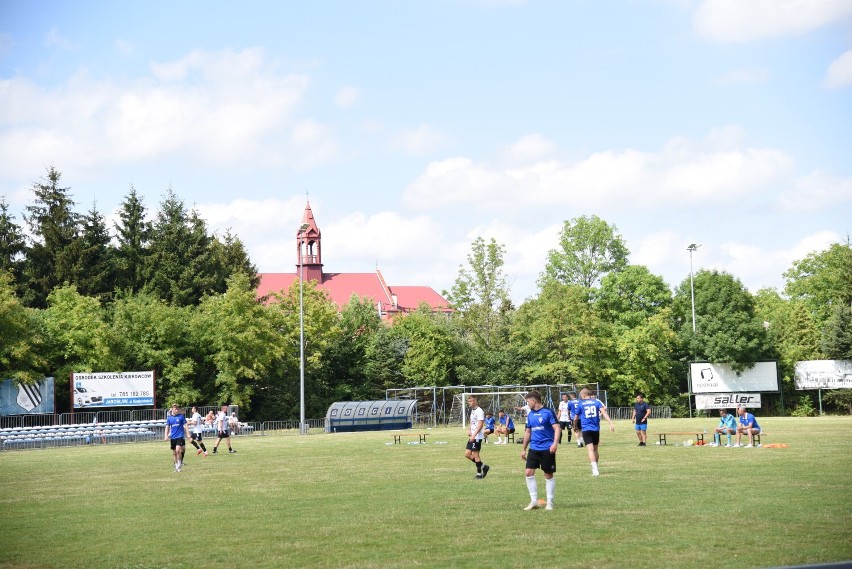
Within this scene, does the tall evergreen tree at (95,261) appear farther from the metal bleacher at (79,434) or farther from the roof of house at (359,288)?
the roof of house at (359,288)

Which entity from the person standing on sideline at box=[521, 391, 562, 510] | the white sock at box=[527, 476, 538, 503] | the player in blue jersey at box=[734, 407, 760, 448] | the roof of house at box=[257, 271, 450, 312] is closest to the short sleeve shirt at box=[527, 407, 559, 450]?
the person standing on sideline at box=[521, 391, 562, 510]

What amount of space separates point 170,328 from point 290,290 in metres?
15.2

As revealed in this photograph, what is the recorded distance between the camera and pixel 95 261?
2953 inches

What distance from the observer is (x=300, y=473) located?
2527 cm

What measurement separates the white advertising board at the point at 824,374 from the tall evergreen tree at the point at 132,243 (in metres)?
54.4

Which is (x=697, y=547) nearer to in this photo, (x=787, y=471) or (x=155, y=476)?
(x=787, y=471)

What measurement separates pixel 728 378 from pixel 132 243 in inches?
2022

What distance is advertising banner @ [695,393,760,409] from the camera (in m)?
75.2

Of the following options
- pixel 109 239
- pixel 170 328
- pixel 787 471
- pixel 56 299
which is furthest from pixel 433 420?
pixel 787 471

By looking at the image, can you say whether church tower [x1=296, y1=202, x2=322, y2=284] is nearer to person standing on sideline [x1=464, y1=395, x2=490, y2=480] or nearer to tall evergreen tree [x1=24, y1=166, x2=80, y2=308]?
tall evergreen tree [x1=24, y1=166, x2=80, y2=308]

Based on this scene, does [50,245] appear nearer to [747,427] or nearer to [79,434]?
[79,434]

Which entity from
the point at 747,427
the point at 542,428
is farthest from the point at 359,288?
the point at 542,428

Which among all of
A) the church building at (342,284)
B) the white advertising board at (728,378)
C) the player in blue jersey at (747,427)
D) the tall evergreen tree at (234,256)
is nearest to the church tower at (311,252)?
the church building at (342,284)

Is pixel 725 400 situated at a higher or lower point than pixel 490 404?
lower
